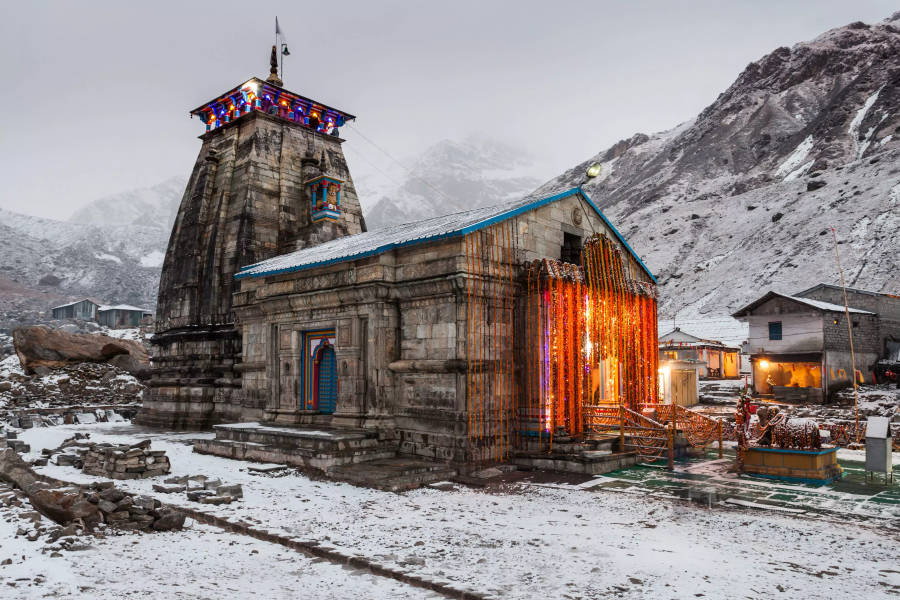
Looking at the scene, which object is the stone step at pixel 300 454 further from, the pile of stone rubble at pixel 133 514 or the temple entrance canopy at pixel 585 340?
the pile of stone rubble at pixel 133 514

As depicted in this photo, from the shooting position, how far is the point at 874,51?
433 feet

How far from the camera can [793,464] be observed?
1363cm

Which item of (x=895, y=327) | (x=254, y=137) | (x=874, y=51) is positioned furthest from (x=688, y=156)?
(x=254, y=137)

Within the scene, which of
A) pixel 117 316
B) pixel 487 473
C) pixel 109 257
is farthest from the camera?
pixel 109 257

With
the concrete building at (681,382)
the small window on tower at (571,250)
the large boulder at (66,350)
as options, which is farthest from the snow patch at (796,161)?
the large boulder at (66,350)

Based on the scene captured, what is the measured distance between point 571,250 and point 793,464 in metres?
7.86

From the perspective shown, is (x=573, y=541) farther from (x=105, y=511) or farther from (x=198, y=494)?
(x=105, y=511)

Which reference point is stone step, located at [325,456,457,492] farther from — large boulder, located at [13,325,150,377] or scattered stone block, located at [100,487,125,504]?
large boulder, located at [13,325,150,377]

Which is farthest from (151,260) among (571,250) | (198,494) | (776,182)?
(198,494)

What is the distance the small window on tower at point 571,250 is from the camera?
18031 mm

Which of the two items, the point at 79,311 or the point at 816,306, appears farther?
the point at 79,311

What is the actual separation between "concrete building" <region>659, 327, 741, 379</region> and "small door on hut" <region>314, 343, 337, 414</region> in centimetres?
3577

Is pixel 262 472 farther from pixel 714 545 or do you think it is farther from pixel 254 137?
pixel 254 137

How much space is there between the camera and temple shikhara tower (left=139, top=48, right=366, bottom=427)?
2514 centimetres
